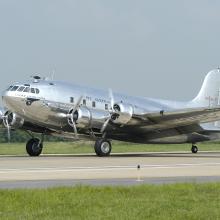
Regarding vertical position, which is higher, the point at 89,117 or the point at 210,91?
the point at 210,91

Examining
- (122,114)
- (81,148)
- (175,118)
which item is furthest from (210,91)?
(81,148)

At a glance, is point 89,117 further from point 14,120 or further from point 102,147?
point 14,120

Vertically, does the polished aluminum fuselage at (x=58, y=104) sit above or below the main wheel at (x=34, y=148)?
above

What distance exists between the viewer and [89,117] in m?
37.2

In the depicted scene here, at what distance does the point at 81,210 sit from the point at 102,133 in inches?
1024

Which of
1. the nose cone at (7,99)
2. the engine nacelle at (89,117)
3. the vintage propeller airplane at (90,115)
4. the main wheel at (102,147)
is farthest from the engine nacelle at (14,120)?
the main wheel at (102,147)

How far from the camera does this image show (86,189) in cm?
1656

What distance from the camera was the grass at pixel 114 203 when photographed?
41.5 ft

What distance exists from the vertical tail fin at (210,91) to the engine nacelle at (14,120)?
15450 mm

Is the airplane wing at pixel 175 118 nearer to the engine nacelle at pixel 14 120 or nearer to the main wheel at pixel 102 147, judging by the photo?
the main wheel at pixel 102 147

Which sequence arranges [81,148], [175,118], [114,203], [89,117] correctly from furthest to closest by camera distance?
[81,148] → [175,118] → [89,117] → [114,203]

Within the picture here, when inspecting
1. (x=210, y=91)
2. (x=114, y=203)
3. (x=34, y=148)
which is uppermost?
(x=210, y=91)

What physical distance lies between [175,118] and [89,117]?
598 cm

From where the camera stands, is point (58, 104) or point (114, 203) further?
point (58, 104)
